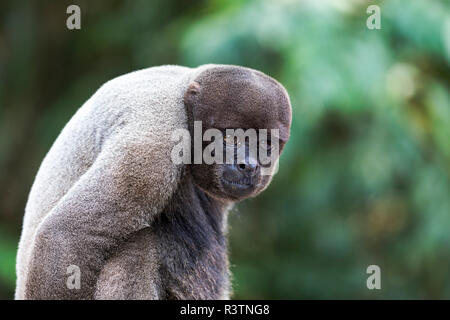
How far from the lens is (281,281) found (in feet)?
31.2

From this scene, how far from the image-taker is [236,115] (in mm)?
4004

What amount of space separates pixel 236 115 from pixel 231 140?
15 cm

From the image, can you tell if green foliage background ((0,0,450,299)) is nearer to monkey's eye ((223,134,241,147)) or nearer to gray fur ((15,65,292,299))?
gray fur ((15,65,292,299))

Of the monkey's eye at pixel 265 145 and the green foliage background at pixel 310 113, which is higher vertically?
the green foliage background at pixel 310 113

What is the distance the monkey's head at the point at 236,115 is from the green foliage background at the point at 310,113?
2598 millimetres

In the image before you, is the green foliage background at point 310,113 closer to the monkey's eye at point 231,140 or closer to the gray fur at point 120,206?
the gray fur at point 120,206

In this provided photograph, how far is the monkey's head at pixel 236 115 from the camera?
3.99 m

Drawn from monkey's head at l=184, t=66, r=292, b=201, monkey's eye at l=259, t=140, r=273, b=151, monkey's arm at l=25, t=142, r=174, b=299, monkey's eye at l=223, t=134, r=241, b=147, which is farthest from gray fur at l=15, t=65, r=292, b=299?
monkey's eye at l=259, t=140, r=273, b=151

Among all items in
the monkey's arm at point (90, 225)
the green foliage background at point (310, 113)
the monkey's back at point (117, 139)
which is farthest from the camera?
the green foliage background at point (310, 113)

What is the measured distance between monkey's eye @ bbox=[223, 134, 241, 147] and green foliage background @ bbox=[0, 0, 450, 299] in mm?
2693

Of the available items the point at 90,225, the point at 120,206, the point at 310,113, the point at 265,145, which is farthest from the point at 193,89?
the point at 310,113

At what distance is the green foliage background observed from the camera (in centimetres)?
730

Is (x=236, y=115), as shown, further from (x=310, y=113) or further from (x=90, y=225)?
(x=310, y=113)

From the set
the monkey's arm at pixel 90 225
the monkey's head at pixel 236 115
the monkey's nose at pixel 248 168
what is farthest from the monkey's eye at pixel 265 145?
the monkey's arm at pixel 90 225
